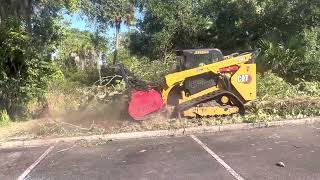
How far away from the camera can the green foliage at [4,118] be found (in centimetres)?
1360

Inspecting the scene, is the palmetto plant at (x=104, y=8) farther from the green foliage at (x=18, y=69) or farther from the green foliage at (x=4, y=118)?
the green foliage at (x=4, y=118)

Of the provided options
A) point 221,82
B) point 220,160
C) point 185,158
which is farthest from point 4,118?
point 220,160

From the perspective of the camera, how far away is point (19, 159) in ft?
33.0

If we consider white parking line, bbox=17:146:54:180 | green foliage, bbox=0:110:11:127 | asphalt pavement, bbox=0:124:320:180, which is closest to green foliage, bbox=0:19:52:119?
green foliage, bbox=0:110:11:127

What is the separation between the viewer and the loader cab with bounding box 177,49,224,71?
12.9 m

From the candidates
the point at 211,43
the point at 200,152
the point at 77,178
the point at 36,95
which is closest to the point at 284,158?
the point at 200,152

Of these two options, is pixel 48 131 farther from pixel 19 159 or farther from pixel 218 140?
pixel 218 140

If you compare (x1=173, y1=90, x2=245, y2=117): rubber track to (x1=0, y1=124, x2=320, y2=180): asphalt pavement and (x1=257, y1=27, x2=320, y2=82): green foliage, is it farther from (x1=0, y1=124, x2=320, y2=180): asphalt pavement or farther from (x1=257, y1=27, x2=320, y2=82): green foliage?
(x1=257, y1=27, x2=320, y2=82): green foliage

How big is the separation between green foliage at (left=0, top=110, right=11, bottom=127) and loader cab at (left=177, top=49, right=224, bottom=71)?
16.0ft

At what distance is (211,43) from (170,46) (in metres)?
1.57

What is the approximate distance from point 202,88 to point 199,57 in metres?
0.76

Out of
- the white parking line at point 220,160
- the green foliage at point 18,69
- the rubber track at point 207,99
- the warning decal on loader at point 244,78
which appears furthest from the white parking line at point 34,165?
the warning decal on loader at point 244,78

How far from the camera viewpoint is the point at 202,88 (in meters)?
12.9

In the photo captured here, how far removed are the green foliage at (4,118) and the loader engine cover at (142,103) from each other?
11.3ft
